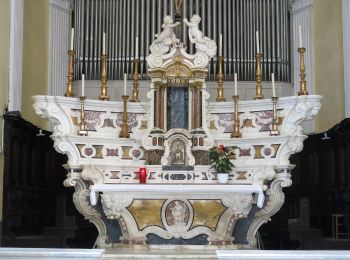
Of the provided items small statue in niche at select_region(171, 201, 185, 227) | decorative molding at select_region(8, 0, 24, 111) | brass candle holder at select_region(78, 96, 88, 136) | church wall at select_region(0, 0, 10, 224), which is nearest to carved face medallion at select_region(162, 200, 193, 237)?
small statue in niche at select_region(171, 201, 185, 227)

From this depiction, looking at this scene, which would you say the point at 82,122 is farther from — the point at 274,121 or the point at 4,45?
the point at 274,121

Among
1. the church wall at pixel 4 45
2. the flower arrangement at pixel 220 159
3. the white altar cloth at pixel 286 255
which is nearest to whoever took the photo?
the white altar cloth at pixel 286 255

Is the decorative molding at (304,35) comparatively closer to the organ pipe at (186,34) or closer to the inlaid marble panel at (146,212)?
the organ pipe at (186,34)

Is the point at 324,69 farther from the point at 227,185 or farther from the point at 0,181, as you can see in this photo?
the point at 0,181

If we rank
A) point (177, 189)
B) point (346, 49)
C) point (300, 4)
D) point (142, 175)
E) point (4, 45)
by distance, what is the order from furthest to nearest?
1. point (300, 4)
2. point (346, 49)
3. point (4, 45)
4. point (142, 175)
5. point (177, 189)

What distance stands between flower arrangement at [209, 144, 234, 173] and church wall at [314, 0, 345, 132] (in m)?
2.61

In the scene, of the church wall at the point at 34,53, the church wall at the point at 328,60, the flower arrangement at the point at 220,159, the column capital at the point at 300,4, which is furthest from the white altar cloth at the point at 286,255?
the column capital at the point at 300,4

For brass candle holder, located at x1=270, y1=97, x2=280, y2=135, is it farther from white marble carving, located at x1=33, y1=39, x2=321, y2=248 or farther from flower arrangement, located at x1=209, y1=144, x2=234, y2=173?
flower arrangement, located at x1=209, y1=144, x2=234, y2=173

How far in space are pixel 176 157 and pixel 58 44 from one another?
3870 millimetres

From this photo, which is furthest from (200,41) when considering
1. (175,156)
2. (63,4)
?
(63,4)

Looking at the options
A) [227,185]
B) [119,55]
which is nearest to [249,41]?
[119,55]

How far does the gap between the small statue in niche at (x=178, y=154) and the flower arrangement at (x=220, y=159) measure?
353 mm

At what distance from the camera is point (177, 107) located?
8164mm

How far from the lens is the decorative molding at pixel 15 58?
29.0 ft
